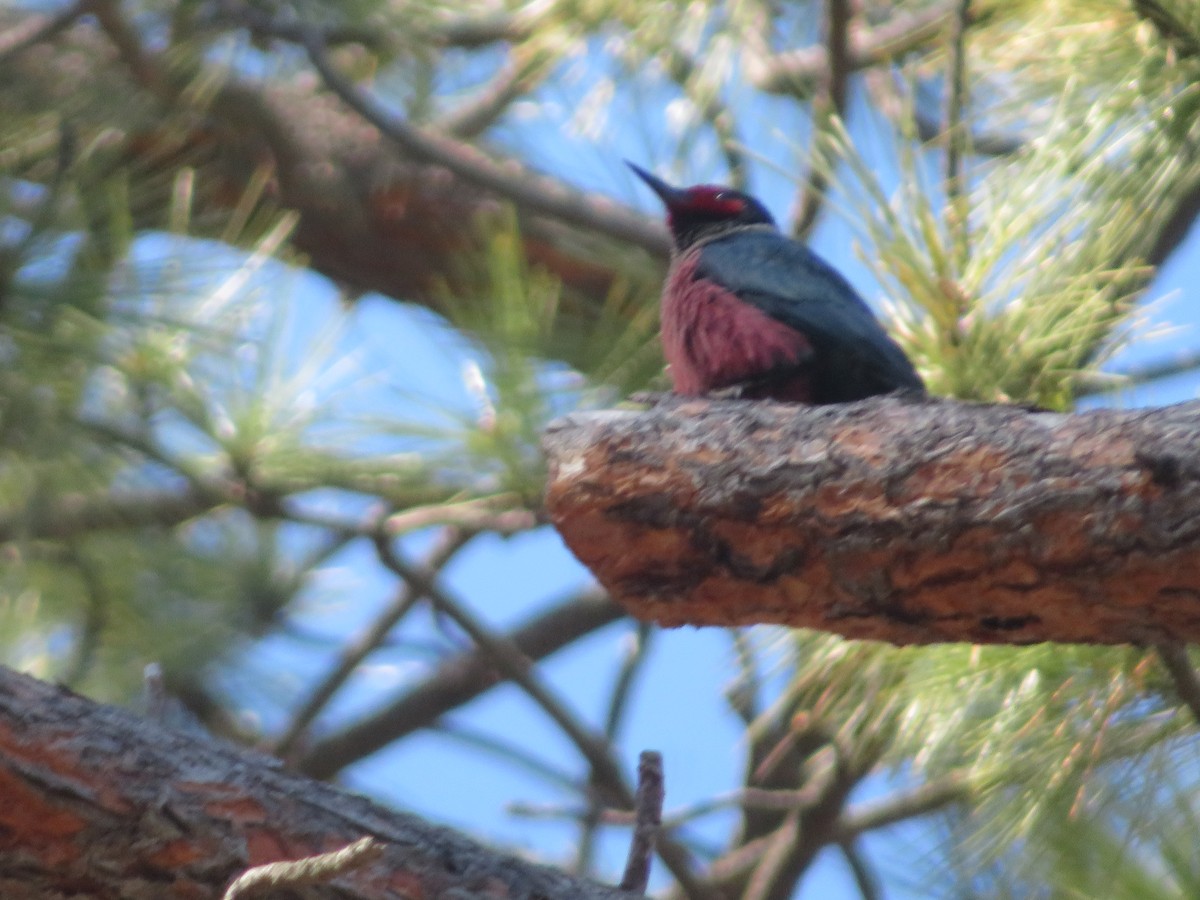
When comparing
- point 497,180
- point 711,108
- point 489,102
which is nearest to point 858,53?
point 711,108

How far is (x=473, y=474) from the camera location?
3.02 m

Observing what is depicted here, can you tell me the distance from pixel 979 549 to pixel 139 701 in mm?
2623

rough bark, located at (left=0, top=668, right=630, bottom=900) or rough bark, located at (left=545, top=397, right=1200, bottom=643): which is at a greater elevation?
rough bark, located at (left=545, top=397, right=1200, bottom=643)

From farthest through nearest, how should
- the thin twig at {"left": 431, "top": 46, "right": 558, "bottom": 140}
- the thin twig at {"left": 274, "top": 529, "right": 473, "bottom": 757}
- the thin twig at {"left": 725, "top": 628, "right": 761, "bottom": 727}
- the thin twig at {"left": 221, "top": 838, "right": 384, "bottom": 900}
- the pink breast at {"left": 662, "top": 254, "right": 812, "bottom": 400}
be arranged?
1. the thin twig at {"left": 431, "top": 46, "right": 558, "bottom": 140}
2. the thin twig at {"left": 274, "top": 529, "right": 473, "bottom": 757}
3. the thin twig at {"left": 725, "top": 628, "right": 761, "bottom": 727}
4. the pink breast at {"left": 662, "top": 254, "right": 812, "bottom": 400}
5. the thin twig at {"left": 221, "top": 838, "right": 384, "bottom": 900}

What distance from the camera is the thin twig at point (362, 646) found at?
145 inches

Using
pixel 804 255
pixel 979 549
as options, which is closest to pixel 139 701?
pixel 804 255

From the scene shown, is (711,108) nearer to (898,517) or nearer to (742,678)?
(742,678)

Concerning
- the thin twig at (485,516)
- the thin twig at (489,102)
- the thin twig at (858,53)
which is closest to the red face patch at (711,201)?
the thin twig at (858,53)

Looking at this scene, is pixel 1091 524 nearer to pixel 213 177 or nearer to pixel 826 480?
pixel 826 480

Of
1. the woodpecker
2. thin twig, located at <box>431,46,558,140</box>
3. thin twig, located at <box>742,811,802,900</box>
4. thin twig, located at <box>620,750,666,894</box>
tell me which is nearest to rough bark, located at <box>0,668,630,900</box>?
thin twig, located at <box>620,750,666,894</box>

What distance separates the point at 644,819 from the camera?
1906 millimetres

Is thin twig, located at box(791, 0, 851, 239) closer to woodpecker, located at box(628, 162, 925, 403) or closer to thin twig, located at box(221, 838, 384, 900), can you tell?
woodpecker, located at box(628, 162, 925, 403)

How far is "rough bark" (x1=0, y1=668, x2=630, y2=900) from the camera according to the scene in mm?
1704

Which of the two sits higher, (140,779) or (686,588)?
(686,588)
